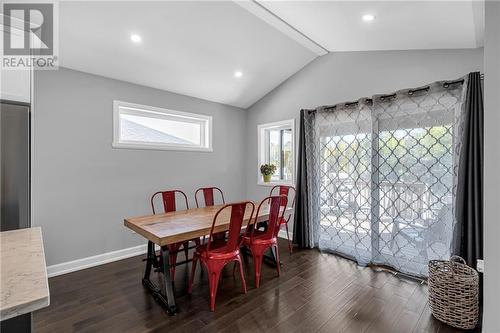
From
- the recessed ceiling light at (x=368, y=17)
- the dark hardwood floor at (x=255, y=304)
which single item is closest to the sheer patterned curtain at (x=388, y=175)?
the dark hardwood floor at (x=255, y=304)

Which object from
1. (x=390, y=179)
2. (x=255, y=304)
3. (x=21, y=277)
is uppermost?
(x=390, y=179)

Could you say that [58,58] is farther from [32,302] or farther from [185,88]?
[32,302]

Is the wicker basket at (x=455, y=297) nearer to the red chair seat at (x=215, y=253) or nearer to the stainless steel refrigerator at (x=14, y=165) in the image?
the red chair seat at (x=215, y=253)

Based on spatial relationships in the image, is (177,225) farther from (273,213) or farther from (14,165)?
(14,165)

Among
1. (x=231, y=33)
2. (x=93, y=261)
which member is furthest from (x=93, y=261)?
(x=231, y=33)

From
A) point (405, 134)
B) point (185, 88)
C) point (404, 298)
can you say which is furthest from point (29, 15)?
point (404, 298)

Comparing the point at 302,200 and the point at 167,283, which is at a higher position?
the point at 302,200

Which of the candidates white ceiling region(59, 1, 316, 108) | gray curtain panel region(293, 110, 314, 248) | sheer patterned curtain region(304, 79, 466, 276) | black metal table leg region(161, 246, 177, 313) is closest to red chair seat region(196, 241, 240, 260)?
black metal table leg region(161, 246, 177, 313)

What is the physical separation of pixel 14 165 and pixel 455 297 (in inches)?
139

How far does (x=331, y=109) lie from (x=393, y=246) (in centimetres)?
199

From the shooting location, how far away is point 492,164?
111cm

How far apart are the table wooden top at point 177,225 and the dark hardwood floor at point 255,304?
2.19 feet

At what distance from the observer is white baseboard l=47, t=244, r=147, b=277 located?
111 inches

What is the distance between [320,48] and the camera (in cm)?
340
